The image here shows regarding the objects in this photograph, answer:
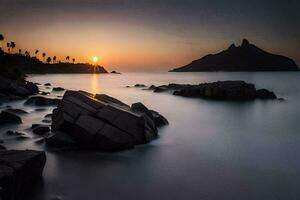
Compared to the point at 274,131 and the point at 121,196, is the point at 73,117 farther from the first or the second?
the point at 274,131

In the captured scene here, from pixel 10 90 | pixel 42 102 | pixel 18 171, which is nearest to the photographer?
pixel 18 171

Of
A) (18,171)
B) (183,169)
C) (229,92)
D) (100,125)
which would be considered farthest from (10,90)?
(18,171)

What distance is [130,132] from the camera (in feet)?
65.5

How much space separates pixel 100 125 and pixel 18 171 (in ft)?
25.9

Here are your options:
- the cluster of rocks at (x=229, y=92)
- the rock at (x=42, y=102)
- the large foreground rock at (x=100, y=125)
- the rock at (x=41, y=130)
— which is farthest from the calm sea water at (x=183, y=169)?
the cluster of rocks at (x=229, y=92)

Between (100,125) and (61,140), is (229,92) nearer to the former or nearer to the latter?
(100,125)

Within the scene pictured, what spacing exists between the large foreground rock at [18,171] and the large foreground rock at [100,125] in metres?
4.97

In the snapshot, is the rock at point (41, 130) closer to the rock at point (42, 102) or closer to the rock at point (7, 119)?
the rock at point (7, 119)

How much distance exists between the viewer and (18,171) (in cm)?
1147

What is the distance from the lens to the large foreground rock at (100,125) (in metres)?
18.8

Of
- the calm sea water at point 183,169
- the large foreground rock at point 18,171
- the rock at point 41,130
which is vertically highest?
the large foreground rock at point 18,171

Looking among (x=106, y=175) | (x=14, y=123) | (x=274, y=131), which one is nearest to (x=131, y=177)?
(x=106, y=175)

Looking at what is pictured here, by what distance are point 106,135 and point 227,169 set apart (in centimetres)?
725

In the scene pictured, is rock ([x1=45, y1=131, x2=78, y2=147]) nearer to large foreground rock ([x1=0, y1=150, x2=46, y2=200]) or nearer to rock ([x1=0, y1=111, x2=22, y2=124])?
large foreground rock ([x1=0, y1=150, x2=46, y2=200])
